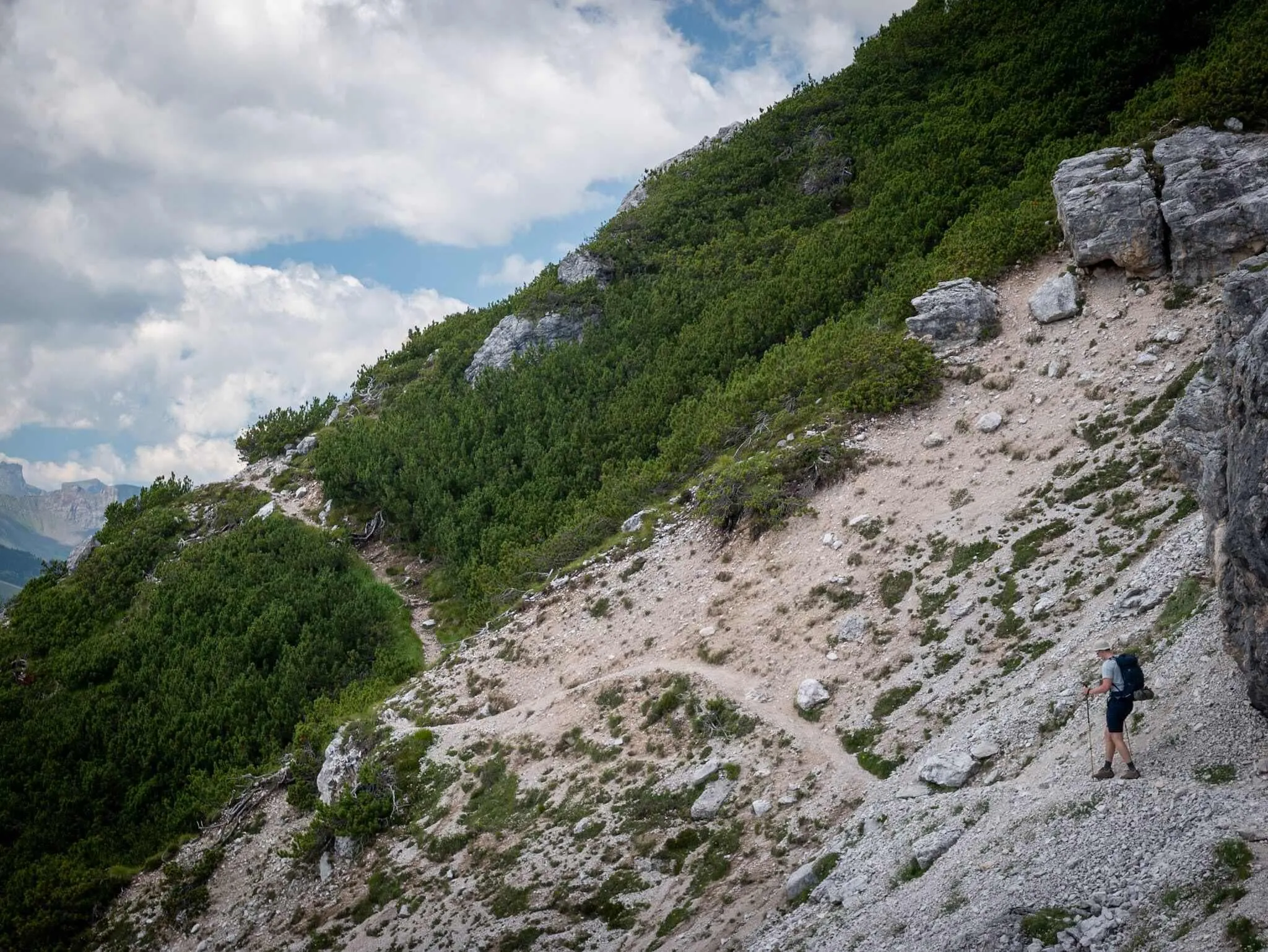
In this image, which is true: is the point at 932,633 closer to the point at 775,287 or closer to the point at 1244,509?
the point at 1244,509

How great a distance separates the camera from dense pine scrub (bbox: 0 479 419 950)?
31859 mm

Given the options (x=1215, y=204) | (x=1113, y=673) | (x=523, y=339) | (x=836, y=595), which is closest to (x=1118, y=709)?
(x=1113, y=673)

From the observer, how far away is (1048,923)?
998 cm

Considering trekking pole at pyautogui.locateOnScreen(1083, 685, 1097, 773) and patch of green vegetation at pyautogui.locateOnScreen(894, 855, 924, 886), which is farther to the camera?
patch of green vegetation at pyautogui.locateOnScreen(894, 855, 924, 886)

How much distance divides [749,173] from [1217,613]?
176ft

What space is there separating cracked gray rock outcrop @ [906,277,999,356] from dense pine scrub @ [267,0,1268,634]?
125 cm

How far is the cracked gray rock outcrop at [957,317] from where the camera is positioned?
102ft

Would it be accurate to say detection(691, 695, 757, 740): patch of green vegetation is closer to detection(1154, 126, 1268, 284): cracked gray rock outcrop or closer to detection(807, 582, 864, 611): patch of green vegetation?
detection(807, 582, 864, 611): patch of green vegetation

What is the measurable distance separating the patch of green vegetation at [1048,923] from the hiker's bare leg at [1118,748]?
265 cm

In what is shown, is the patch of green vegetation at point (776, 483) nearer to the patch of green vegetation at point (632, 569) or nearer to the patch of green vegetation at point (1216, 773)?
the patch of green vegetation at point (632, 569)

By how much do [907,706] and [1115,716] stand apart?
291 inches

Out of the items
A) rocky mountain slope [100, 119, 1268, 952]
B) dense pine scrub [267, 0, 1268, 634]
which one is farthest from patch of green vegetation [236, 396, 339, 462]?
rocky mountain slope [100, 119, 1268, 952]

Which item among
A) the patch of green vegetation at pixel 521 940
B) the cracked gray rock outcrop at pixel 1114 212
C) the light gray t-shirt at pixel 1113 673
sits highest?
the cracked gray rock outcrop at pixel 1114 212

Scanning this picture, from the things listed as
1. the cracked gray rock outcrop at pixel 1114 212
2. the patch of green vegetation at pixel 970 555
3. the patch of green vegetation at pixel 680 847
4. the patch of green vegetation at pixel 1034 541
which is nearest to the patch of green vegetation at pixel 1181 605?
the patch of green vegetation at pixel 1034 541
